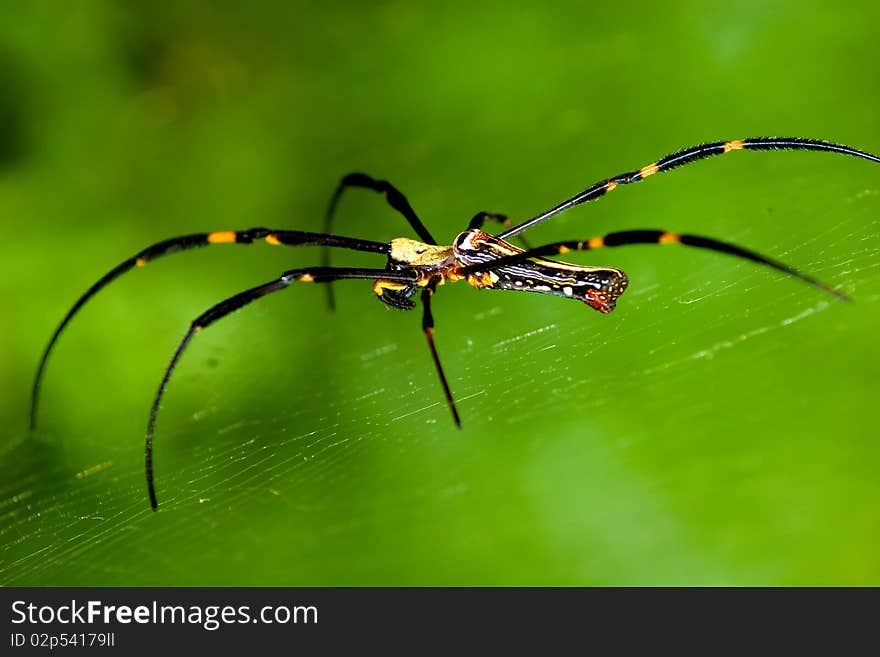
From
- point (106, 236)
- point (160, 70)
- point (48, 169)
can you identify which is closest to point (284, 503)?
point (106, 236)

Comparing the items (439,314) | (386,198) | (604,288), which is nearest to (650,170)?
(604,288)

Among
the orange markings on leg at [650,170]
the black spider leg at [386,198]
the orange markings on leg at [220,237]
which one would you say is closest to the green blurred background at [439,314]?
the black spider leg at [386,198]

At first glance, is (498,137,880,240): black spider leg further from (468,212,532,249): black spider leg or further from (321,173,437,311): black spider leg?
(321,173,437,311): black spider leg

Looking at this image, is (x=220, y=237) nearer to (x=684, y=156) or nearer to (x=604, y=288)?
(x=604, y=288)

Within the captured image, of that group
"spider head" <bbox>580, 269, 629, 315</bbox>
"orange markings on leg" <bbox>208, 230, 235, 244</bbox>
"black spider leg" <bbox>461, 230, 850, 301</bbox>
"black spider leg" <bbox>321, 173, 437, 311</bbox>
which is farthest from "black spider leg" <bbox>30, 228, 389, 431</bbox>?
"spider head" <bbox>580, 269, 629, 315</bbox>

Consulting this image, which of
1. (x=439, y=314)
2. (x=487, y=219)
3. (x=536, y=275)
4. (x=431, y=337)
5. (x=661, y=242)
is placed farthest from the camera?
(x=487, y=219)

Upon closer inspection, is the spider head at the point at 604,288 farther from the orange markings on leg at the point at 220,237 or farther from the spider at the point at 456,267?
the orange markings on leg at the point at 220,237
